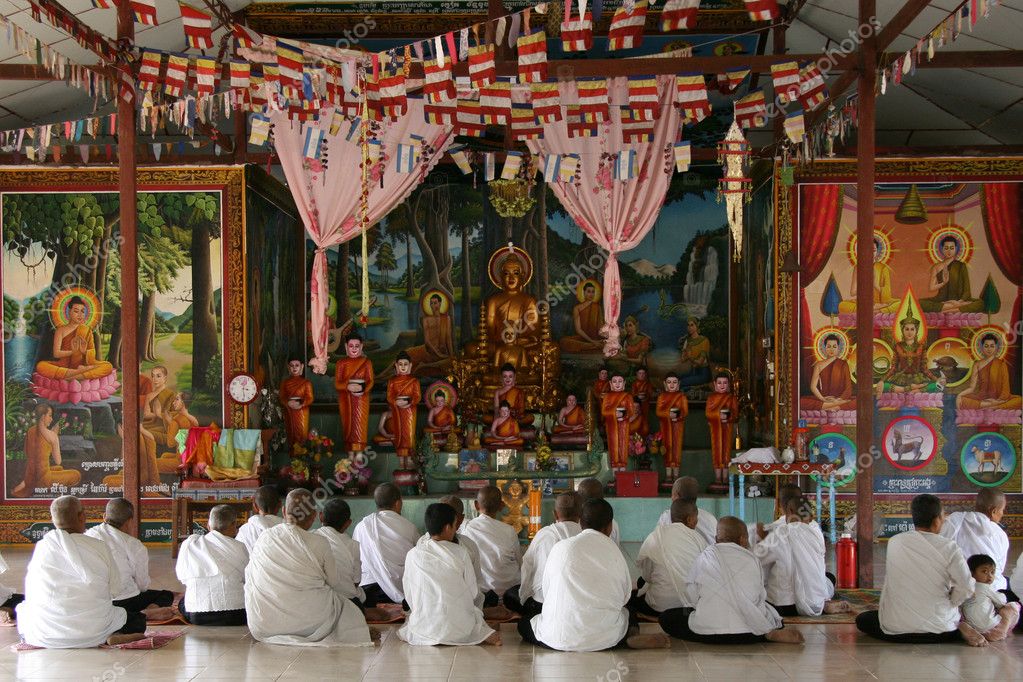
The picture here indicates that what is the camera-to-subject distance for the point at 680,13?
1026 cm

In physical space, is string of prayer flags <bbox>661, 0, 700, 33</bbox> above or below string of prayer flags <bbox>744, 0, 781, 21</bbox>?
above

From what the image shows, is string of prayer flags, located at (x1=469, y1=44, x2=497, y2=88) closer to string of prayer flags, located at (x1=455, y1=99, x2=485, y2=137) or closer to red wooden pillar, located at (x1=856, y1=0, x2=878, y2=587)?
string of prayer flags, located at (x1=455, y1=99, x2=485, y2=137)

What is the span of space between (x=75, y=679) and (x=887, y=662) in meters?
5.04

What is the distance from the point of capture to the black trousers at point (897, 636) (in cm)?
795

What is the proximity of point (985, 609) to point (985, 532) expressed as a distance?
0.66 m

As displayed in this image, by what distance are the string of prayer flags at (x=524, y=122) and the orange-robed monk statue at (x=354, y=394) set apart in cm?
441

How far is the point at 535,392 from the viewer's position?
653 inches

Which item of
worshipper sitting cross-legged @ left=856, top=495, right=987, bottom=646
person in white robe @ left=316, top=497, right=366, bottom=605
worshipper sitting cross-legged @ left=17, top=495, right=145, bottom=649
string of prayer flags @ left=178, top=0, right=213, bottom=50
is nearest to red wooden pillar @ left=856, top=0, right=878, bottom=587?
worshipper sitting cross-legged @ left=856, top=495, right=987, bottom=646

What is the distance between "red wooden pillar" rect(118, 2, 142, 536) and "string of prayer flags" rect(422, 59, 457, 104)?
2.65m

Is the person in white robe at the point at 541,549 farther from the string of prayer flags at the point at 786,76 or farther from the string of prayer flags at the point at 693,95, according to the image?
the string of prayer flags at the point at 693,95

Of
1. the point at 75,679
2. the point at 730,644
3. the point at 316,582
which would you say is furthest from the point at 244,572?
the point at 730,644

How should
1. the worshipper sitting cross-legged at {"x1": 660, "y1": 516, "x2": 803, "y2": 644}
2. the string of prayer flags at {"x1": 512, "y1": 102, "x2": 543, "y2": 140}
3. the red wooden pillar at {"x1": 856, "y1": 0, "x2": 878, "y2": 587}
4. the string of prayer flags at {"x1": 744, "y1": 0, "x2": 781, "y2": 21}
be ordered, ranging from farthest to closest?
the string of prayer flags at {"x1": 512, "y1": 102, "x2": 543, "y2": 140}
the red wooden pillar at {"x1": 856, "y1": 0, "x2": 878, "y2": 587}
the string of prayer flags at {"x1": 744, "y1": 0, "x2": 781, "y2": 21}
the worshipper sitting cross-legged at {"x1": 660, "y1": 516, "x2": 803, "y2": 644}

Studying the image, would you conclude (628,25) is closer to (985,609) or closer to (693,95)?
(693,95)

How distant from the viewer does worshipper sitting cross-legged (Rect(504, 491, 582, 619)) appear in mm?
8164
